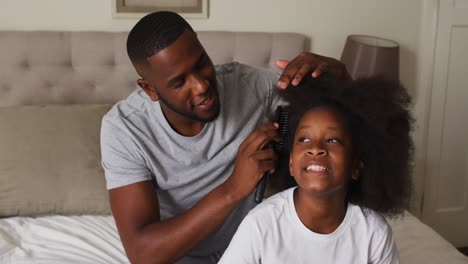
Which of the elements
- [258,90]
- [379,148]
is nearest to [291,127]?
[379,148]

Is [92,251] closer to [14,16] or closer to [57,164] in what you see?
[57,164]

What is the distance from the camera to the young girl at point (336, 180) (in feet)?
3.69

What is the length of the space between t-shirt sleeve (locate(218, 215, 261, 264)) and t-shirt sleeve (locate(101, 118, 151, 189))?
0.33 m

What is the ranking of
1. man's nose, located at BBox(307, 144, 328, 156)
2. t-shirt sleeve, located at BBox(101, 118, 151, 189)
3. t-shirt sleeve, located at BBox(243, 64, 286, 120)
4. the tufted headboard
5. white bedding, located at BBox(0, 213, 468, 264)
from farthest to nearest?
the tufted headboard, white bedding, located at BBox(0, 213, 468, 264), t-shirt sleeve, located at BBox(243, 64, 286, 120), t-shirt sleeve, located at BBox(101, 118, 151, 189), man's nose, located at BBox(307, 144, 328, 156)

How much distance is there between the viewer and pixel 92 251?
1709mm

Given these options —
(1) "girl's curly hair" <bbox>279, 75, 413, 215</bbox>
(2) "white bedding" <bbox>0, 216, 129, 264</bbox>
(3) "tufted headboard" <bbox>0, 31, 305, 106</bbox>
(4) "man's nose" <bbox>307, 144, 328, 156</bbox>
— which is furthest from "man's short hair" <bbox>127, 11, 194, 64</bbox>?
→ (3) "tufted headboard" <bbox>0, 31, 305, 106</bbox>

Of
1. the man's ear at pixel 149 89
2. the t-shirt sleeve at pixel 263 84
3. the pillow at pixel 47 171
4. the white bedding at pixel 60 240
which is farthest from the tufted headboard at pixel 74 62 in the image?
the man's ear at pixel 149 89

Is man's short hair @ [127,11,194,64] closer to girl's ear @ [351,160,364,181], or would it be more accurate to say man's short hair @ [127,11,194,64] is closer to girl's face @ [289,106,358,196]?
girl's face @ [289,106,358,196]

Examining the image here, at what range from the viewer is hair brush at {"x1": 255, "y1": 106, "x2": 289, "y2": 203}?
1.22m

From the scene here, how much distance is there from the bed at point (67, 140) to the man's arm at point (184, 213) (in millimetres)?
416

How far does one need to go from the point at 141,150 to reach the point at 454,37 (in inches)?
75.9

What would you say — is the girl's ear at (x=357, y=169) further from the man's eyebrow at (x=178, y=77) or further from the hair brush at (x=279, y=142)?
the man's eyebrow at (x=178, y=77)

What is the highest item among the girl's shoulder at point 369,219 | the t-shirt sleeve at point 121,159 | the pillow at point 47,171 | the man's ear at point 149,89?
the man's ear at point 149,89

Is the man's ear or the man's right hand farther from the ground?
the man's ear
